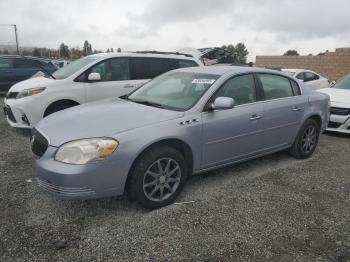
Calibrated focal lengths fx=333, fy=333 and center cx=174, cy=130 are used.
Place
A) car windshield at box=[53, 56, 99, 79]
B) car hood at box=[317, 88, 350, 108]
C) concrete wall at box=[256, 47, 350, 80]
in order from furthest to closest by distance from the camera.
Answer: concrete wall at box=[256, 47, 350, 80]
car hood at box=[317, 88, 350, 108]
car windshield at box=[53, 56, 99, 79]

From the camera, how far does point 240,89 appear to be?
440 centimetres

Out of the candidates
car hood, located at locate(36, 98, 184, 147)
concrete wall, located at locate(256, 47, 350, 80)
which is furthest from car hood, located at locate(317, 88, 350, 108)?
concrete wall, located at locate(256, 47, 350, 80)

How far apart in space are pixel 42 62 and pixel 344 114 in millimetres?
9999

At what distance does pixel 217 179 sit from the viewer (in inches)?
176

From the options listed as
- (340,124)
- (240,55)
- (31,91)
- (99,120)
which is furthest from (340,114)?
(240,55)

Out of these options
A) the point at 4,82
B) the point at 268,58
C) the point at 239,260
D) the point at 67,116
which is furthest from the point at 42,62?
the point at 268,58

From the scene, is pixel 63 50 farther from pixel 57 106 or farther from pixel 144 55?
pixel 57 106

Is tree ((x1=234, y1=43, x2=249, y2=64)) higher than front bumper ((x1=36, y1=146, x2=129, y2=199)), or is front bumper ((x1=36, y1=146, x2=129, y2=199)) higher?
tree ((x1=234, y1=43, x2=249, y2=64))

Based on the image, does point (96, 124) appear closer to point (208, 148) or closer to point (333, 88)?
point (208, 148)

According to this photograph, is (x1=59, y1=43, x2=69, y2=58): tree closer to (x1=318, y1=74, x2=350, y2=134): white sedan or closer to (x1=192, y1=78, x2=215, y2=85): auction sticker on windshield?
(x1=318, y1=74, x2=350, y2=134): white sedan

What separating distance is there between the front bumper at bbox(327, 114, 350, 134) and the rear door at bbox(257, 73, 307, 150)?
2213 millimetres

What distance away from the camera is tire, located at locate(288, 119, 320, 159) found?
5.29 meters

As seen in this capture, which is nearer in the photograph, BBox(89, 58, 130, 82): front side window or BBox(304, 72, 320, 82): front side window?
BBox(89, 58, 130, 82): front side window

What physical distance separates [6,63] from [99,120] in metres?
9.55
